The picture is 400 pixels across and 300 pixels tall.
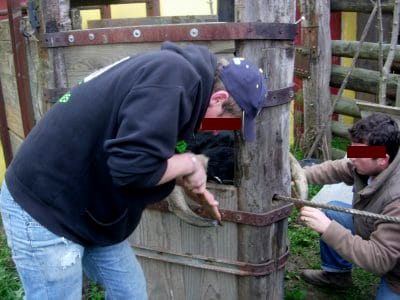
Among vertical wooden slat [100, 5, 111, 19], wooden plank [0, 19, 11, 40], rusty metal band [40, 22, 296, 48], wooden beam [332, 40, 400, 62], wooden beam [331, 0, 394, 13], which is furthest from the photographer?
vertical wooden slat [100, 5, 111, 19]

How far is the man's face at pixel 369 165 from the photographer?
256 cm

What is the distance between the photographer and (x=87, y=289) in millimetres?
3221

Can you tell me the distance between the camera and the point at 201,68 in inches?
65.4

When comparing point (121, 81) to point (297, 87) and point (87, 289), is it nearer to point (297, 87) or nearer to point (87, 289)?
point (87, 289)

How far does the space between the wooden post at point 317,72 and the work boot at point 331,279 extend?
6.31ft

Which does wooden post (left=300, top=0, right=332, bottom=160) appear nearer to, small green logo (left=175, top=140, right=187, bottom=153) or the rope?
the rope

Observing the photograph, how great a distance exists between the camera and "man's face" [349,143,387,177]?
8.39 feet

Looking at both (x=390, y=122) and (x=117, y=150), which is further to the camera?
(x=390, y=122)

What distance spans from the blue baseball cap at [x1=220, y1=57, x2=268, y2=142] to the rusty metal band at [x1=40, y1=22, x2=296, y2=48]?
39 centimetres

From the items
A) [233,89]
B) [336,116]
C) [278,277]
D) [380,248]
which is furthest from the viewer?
[336,116]

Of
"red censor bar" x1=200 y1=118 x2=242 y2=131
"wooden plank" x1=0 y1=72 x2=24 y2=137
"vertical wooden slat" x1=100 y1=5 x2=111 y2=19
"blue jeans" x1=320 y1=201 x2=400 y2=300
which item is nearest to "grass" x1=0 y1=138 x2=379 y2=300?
"blue jeans" x1=320 y1=201 x2=400 y2=300

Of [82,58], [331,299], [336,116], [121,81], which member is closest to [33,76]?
[82,58]

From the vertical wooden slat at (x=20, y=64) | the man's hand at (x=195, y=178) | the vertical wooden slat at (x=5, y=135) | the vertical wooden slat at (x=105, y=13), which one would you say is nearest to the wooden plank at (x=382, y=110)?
the man's hand at (x=195, y=178)

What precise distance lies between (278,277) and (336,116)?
12.8ft
